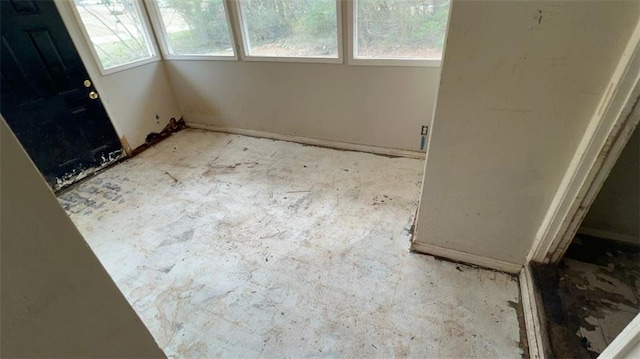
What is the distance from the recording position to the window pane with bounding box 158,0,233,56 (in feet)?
9.66

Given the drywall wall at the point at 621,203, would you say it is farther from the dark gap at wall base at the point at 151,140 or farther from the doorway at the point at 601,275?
the dark gap at wall base at the point at 151,140

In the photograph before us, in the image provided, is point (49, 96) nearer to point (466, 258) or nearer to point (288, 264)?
point (288, 264)

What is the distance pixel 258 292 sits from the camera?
1656 mm

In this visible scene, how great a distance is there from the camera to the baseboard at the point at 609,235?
1.64 meters

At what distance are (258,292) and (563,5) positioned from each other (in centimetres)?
181

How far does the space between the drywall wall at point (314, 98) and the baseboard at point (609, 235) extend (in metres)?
1.35

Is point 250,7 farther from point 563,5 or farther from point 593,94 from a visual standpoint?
point 593,94

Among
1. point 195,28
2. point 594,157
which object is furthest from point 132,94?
point 594,157

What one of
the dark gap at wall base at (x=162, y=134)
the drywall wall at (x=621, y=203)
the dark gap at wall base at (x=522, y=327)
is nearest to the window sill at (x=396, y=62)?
the drywall wall at (x=621, y=203)

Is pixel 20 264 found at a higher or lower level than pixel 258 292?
higher

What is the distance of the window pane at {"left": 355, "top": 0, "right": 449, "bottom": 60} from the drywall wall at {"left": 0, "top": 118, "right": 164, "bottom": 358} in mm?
2480

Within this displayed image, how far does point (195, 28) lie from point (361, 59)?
1822 mm

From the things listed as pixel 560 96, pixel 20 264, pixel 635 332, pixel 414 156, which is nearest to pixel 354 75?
pixel 414 156

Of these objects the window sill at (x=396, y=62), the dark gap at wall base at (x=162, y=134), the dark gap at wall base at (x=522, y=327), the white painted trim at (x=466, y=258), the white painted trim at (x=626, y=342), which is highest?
the window sill at (x=396, y=62)
